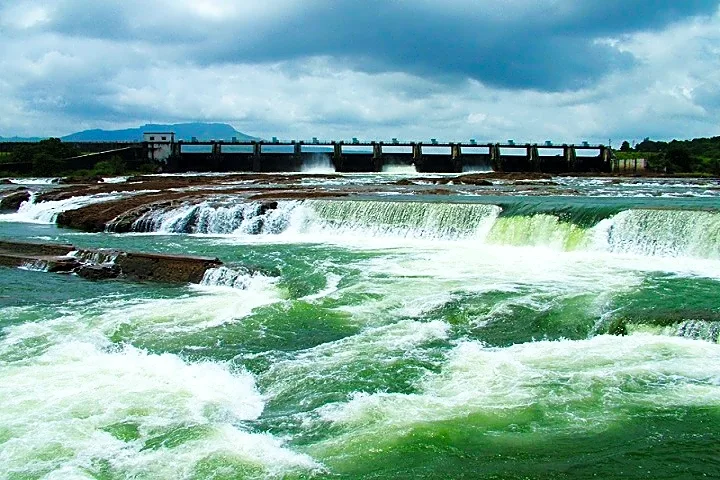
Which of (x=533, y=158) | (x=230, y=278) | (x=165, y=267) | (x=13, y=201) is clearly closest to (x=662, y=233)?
(x=230, y=278)

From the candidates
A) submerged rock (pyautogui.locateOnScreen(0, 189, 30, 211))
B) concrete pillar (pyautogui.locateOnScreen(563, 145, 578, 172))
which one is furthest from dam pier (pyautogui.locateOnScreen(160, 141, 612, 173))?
submerged rock (pyautogui.locateOnScreen(0, 189, 30, 211))

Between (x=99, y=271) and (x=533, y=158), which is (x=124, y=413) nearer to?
(x=99, y=271)

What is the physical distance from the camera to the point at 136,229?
82.2 ft

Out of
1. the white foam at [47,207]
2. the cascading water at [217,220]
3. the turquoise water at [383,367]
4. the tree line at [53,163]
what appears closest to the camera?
the turquoise water at [383,367]

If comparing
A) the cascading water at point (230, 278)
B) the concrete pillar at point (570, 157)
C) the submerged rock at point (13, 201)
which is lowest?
the cascading water at point (230, 278)

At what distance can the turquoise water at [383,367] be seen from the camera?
22.4 ft

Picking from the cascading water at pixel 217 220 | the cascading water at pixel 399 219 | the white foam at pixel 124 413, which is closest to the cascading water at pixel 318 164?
the cascading water at pixel 217 220

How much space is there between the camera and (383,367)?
9.32m

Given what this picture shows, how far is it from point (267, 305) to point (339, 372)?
4.12 metres

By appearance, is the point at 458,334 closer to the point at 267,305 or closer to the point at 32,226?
the point at 267,305

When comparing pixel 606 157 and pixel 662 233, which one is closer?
pixel 662 233

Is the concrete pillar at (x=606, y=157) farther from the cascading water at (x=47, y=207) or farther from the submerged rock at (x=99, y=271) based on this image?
the submerged rock at (x=99, y=271)

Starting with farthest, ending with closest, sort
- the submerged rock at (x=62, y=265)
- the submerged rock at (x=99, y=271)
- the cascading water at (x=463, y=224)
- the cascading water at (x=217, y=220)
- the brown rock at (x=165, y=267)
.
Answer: the cascading water at (x=217, y=220)
the cascading water at (x=463, y=224)
the submerged rock at (x=62, y=265)
the submerged rock at (x=99, y=271)
the brown rock at (x=165, y=267)

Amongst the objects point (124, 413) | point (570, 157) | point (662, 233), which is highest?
point (570, 157)
